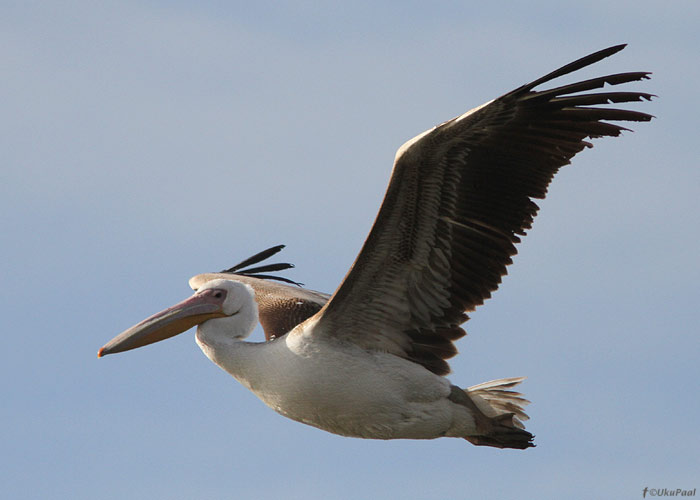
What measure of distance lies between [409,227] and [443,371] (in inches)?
46.5

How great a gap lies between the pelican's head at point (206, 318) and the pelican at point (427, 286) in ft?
0.06

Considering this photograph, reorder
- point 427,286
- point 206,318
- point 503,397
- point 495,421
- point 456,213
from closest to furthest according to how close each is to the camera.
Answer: point 456,213, point 427,286, point 495,421, point 206,318, point 503,397

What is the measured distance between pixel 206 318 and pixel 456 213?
208 centimetres

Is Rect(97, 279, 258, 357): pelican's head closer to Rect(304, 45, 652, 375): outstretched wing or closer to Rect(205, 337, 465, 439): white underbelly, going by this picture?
Rect(205, 337, 465, 439): white underbelly

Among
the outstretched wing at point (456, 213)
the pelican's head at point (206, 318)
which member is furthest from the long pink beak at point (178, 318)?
the outstretched wing at point (456, 213)

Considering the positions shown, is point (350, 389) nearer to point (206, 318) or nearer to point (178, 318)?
point (206, 318)

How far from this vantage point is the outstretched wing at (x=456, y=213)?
8766 mm

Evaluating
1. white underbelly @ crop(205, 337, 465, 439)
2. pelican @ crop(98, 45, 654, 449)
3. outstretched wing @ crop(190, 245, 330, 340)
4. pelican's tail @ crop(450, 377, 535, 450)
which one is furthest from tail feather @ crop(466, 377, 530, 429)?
outstretched wing @ crop(190, 245, 330, 340)

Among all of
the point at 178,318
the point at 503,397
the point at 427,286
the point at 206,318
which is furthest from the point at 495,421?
the point at 178,318

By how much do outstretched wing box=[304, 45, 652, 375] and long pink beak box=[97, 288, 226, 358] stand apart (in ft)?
3.35

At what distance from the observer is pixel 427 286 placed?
927 centimetres

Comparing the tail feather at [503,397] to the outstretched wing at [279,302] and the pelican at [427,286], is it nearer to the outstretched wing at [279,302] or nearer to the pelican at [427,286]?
the pelican at [427,286]

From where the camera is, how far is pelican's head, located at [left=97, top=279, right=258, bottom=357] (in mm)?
9711

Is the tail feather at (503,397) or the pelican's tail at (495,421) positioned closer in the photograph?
the pelican's tail at (495,421)
